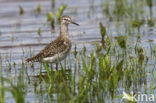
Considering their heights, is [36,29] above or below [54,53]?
above

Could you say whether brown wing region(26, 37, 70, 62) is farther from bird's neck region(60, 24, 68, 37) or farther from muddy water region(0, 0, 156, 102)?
bird's neck region(60, 24, 68, 37)

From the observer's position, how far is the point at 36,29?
52.4 feet

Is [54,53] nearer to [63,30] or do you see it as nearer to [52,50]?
[52,50]

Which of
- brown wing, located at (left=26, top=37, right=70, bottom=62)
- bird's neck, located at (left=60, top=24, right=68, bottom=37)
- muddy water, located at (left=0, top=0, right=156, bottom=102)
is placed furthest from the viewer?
muddy water, located at (left=0, top=0, right=156, bottom=102)

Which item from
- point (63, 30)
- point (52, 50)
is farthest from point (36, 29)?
point (52, 50)

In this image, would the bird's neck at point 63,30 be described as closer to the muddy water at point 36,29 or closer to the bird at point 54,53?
the bird at point 54,53

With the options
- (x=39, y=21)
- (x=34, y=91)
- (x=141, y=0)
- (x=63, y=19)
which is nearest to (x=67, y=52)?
(x=63, y=19)

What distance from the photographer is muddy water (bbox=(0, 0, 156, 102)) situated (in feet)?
42.9

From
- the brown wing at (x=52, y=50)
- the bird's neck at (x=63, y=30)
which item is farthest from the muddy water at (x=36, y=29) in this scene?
the bird's neck at (x=63, y=30)

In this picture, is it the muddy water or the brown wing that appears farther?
the muddy water

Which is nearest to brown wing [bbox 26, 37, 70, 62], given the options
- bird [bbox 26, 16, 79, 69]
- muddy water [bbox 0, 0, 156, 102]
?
bird [bbox 26, 16, 79, 69]

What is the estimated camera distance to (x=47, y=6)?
2053 cm

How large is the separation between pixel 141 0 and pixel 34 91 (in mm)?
11341

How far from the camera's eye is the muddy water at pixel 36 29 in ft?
42.9
